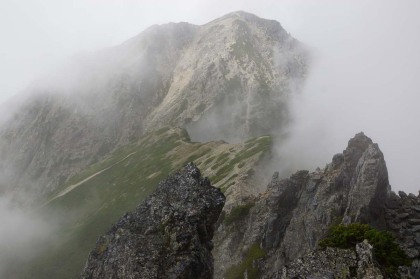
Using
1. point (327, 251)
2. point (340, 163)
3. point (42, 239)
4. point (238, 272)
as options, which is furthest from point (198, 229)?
point (42, 239)

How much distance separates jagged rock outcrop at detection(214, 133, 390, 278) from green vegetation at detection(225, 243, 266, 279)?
1040 mm

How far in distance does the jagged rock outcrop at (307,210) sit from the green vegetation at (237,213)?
40 centimetres

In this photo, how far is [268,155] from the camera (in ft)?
500

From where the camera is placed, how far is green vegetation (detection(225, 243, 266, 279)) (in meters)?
89.5

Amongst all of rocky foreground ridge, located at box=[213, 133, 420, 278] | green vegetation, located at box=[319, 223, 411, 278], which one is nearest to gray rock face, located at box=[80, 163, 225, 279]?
green vegetation, located at box=[319, 223, 411, 278]

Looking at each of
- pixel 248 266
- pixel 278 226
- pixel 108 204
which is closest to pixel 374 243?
pixel 248 266

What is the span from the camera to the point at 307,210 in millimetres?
89062

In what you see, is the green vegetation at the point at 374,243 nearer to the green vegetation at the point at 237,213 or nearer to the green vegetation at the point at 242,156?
the green vegetation at the point at 237,213

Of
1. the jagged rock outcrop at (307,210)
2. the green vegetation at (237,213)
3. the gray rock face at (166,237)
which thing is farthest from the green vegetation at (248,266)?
→ the gray rock face at (166,237)

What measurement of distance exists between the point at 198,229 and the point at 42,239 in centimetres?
13911

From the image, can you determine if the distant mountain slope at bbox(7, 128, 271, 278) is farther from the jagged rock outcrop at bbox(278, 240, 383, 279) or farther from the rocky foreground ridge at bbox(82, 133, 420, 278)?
the jagged rock outcrop at bbox(278, 240, 383, 279)

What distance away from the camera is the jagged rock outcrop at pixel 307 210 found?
74062 mm

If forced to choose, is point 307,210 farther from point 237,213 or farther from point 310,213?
point 237,213

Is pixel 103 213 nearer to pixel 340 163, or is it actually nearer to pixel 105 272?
pixel 340 163
